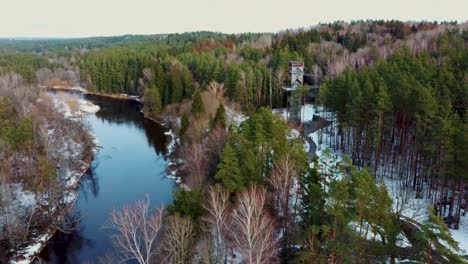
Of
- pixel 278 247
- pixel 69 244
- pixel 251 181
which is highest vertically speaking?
pixel 251 181

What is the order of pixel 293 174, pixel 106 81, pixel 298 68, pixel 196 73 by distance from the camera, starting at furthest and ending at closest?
1. pixel 106 81
2. pixel 196 73
3. pixel 298 68
4. pixel 293 174

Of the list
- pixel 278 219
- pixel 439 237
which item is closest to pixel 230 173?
pixel 278 219

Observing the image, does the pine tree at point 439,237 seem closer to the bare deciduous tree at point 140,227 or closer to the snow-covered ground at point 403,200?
the snow-covered ground at point 403,200

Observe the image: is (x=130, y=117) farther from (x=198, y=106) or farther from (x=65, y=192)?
(x=65, y=192)

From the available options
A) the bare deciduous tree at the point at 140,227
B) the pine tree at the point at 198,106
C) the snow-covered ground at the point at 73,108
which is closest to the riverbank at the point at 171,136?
the pine tree at the point at 198,106

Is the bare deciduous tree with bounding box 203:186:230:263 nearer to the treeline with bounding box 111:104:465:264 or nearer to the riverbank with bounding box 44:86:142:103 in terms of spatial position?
the treeline with bounding box 111:104:465:264

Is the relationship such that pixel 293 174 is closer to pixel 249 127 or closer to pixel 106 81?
pixel 249 127

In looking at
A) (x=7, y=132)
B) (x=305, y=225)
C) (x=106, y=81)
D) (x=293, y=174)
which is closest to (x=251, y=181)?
(x=293, y=174)
